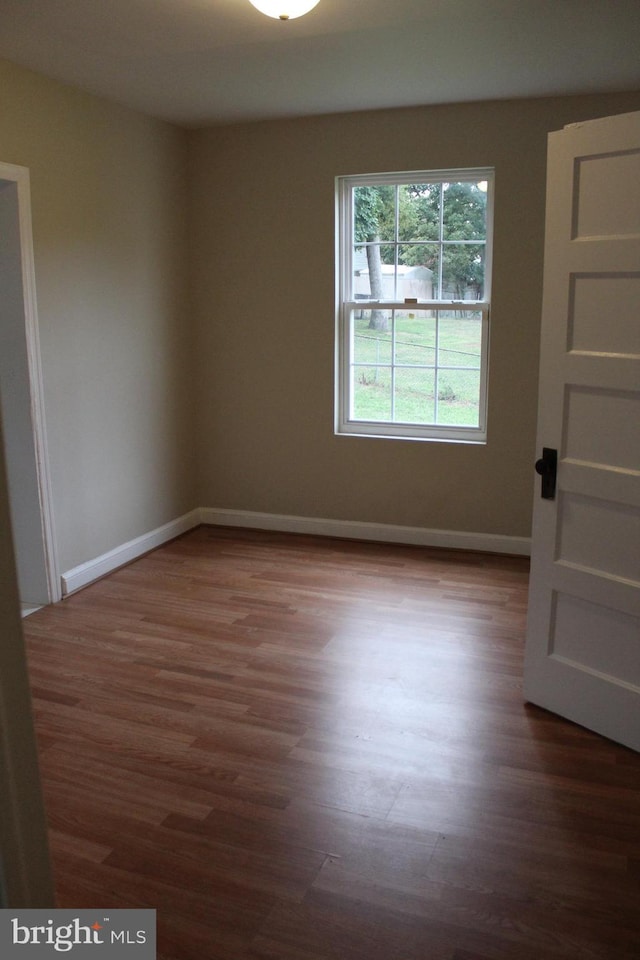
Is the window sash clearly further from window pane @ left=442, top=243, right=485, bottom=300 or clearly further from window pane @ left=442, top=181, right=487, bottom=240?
window pane @ left=442, top=181, right=487, bottom=240

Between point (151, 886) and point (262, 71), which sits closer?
point (151, 886)

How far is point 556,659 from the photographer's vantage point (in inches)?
119

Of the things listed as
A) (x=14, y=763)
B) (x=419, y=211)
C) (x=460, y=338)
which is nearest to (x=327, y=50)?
(x=419, y=211)

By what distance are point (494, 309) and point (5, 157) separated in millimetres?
2739

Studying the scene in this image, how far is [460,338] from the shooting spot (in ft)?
16.3

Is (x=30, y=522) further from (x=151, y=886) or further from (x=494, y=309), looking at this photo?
(x=494, y=309)

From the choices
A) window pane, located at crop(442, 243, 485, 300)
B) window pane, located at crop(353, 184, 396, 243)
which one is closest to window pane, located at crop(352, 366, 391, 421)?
window pane, located at crop(442, 243, 485, 300)

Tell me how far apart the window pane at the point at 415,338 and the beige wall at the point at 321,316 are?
0.41 metres

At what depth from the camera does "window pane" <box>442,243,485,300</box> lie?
191 inches

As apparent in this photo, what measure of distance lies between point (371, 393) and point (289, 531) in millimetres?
1099

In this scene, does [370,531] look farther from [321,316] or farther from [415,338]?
[321,316]

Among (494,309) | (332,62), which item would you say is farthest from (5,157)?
(494,309)

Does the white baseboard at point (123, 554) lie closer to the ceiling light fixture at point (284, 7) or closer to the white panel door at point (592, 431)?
the white panel door at point (592, 431)

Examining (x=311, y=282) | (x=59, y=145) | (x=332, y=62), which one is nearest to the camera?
(x=332, y=62)
